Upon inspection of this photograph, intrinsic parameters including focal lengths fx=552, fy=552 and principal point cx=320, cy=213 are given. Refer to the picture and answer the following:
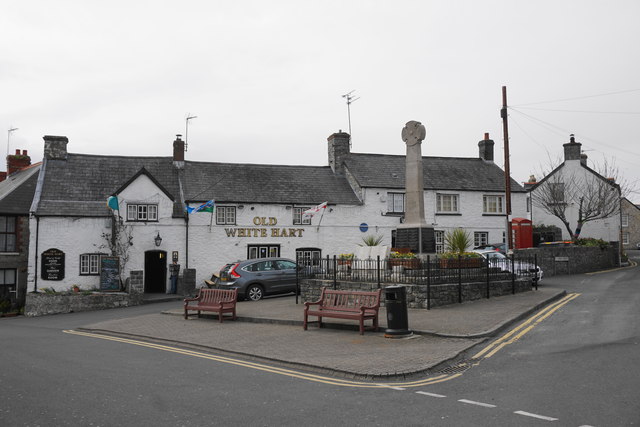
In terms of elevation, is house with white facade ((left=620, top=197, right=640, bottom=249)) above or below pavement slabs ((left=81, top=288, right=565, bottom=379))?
above

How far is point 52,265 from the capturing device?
90.2 ft

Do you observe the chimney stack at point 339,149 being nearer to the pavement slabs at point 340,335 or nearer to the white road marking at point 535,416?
the pavement slabs at point 340,335

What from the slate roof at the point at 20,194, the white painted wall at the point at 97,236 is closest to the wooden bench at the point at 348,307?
the white painted wall at the point at 97,236

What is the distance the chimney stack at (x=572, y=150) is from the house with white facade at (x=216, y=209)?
9.22 m

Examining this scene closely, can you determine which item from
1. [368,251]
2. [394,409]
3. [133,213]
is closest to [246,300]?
[368,251]

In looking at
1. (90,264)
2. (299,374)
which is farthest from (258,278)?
(299,374)

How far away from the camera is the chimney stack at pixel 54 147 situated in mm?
31406

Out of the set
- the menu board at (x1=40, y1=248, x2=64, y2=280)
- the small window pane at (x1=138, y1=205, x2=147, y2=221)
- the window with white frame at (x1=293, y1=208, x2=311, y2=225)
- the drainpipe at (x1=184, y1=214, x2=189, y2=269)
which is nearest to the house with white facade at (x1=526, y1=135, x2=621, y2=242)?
the window with white frame at (x1=293, y1=208, x2=311, y2=225)

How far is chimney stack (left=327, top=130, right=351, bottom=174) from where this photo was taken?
1441 inches

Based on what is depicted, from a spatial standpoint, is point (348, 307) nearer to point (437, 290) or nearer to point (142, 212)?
point (437, 290)

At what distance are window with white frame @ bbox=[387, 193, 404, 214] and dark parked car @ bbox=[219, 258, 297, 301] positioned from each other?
1307cm

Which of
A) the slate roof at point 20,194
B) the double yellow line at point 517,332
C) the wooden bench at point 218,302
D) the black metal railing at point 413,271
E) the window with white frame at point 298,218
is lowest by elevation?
the double yellow line at point 517,332

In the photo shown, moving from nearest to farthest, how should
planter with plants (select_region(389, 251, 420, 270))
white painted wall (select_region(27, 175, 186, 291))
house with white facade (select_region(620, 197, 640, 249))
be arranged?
planter with plants (select_region(389, 251, 420, 270)), white painted wall (select_region(27, 175, 186, 291)), house with white facade (select_region(620, 197, 640, 249))

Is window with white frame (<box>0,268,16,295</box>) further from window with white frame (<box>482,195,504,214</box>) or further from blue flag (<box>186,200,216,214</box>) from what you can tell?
window with white frame (<box>482,195,504,214</box>)
